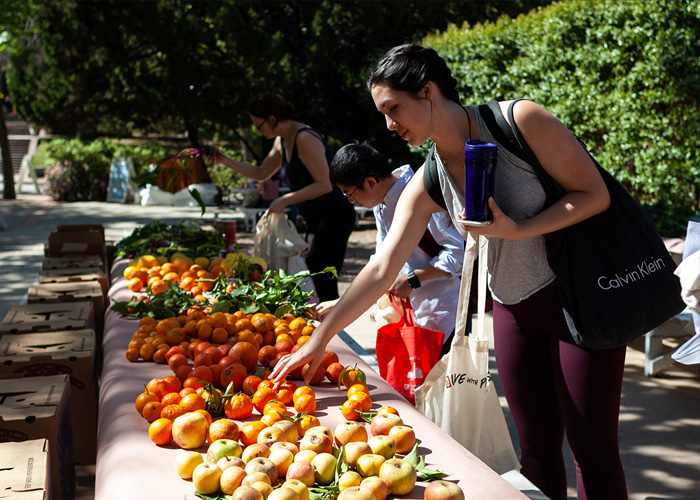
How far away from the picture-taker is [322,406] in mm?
2170

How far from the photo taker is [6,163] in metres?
15.6

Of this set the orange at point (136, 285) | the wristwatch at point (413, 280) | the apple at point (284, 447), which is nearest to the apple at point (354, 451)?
the apple at point (284, 447)

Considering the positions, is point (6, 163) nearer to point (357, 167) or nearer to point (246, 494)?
point (357, 167)

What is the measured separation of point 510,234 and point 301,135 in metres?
2.83

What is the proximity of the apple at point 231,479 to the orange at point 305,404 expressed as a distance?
46 cm

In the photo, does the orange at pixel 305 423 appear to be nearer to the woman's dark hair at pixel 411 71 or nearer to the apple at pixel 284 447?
the apple at pixel 284 447

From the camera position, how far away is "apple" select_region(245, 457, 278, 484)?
1.59m

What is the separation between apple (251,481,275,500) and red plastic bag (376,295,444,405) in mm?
1184

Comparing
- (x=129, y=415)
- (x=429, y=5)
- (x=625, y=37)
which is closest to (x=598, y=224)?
(x=129, y=415)

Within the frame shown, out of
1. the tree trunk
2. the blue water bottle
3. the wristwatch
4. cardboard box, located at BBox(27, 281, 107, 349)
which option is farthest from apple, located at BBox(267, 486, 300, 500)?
the tree trunk

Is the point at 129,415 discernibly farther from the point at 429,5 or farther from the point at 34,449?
the point at 429,5

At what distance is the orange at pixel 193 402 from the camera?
6.47 feet

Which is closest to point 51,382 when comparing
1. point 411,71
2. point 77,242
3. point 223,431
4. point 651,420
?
point 223,431

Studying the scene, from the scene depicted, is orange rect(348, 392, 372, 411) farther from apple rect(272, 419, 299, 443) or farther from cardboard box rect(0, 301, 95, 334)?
cardboard box rect(0, 301, 95, 334)
